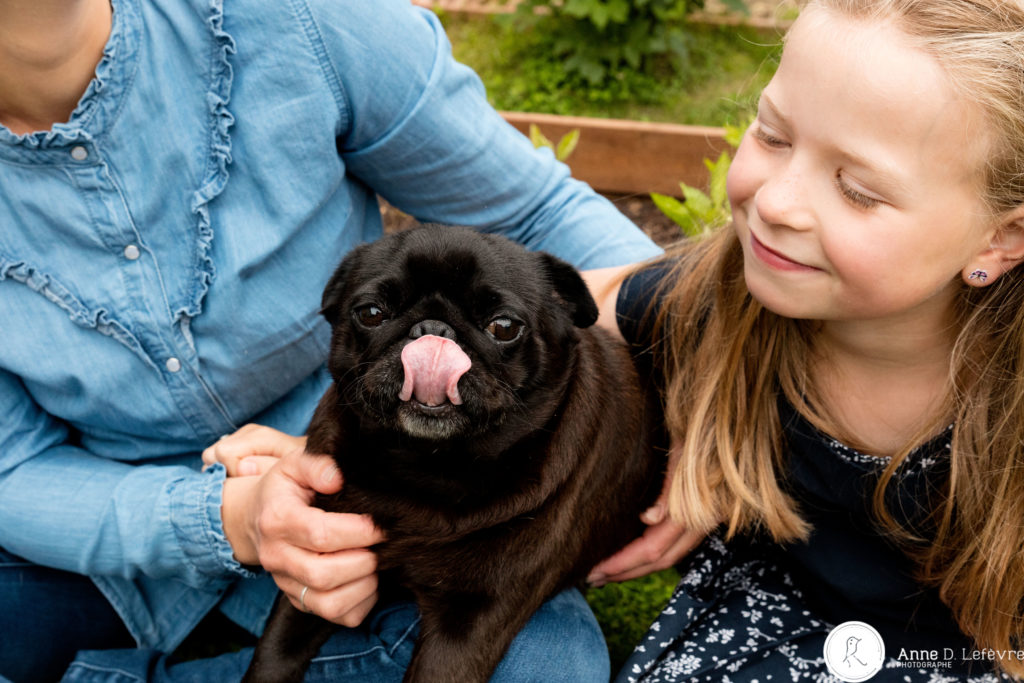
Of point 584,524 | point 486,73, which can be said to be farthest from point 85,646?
point 486,73

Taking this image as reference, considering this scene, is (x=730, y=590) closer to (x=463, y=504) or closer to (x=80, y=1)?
(x=463, y=504)

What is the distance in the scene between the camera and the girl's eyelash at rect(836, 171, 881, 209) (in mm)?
1701

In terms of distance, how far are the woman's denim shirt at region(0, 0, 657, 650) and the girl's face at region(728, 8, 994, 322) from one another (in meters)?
0.93

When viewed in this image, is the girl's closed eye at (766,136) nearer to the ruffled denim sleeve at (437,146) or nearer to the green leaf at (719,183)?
the ruffled denim sleeve at (437,146)

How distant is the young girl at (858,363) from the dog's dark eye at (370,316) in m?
0.79

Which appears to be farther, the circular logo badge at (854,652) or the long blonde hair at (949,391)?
the circular logo badge at (854,652)

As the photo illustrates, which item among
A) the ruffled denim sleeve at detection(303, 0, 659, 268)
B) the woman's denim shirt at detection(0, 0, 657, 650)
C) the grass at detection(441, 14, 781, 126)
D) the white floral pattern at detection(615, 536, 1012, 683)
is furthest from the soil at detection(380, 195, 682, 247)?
the white floral pattern at detection(615, 536, 1012, 683)

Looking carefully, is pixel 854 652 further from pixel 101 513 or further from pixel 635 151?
pixel 635 151

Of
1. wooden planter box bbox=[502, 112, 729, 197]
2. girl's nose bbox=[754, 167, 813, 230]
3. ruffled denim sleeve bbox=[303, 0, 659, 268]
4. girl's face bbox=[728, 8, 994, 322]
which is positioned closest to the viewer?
girl's face bbox=[728, 8, 994, 322]

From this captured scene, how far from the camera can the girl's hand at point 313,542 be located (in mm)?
2006

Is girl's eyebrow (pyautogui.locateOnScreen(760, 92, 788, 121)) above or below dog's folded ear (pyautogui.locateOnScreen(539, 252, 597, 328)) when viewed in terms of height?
above

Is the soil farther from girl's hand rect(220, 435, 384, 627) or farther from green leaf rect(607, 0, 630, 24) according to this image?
girl's hand rect(220, 435, 384, 627)

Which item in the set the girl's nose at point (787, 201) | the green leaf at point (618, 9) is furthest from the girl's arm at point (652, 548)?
the green leaf at point (618, 9)

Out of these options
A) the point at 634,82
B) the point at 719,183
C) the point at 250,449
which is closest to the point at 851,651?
the point at 250,449
